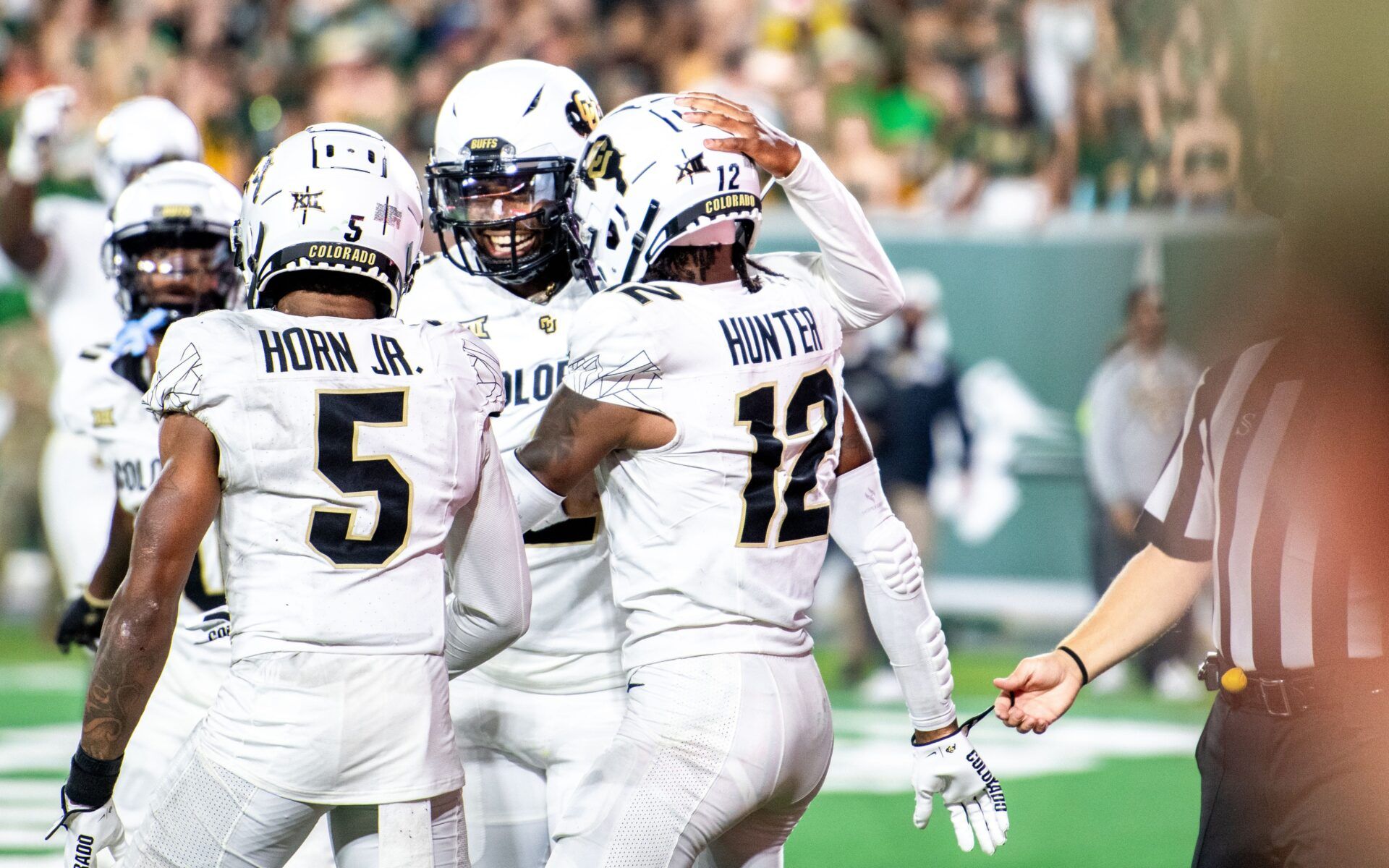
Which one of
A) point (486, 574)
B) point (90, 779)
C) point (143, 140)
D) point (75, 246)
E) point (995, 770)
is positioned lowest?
point (995, 770)

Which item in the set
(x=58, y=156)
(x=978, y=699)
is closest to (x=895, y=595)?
(x=978, y=699)

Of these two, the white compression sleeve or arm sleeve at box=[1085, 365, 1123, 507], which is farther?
arm sleeve at box=[1085, 365, 1123, 507]

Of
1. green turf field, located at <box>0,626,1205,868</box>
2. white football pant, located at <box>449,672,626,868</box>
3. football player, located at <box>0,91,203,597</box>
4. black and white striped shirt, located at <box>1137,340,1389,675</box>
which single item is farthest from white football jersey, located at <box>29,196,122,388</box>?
black and white striped shirt, located at <box>1137,340,1389,675</box>

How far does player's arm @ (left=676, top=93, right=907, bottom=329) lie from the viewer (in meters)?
3.61

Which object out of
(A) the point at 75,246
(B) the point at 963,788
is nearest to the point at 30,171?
(A) the point at 75,246

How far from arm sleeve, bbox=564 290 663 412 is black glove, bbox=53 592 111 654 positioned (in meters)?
1.73

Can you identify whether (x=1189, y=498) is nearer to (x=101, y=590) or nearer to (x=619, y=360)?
(x=619, y=360)

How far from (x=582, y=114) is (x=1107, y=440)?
7288 millimetres

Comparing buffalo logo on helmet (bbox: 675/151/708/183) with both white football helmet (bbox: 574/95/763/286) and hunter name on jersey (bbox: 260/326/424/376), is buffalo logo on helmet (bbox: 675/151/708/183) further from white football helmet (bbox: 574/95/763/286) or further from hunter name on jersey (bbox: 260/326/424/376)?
hunter name on jersey (bbox: 260/326/424/376)

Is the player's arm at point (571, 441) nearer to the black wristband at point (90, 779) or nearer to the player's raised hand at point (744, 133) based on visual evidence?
the player's raised hand at point (744, 133)

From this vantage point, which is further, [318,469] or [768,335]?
[768,335]

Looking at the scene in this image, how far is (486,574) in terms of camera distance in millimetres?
3252

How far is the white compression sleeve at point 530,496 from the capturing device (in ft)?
11.1

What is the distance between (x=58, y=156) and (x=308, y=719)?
962 centimetres
